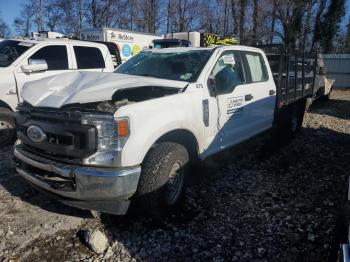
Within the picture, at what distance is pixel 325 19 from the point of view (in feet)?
117

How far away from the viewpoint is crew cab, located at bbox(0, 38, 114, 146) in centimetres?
622

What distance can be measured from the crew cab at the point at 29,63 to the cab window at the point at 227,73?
3453 millimetres

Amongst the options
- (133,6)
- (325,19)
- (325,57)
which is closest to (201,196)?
(325,57)

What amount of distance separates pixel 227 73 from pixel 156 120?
5.42ft

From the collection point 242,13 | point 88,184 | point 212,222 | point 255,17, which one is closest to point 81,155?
point 88,184

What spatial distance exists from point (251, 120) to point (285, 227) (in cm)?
191

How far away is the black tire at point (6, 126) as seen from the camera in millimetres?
6152

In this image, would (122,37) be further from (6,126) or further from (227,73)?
(227,73)

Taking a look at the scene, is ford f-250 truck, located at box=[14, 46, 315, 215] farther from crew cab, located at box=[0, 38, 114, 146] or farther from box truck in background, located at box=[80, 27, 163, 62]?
box truck in background, located at box=[80, 27, 163, 62]

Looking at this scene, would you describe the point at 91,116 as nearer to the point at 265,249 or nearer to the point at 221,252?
the point at 221,252

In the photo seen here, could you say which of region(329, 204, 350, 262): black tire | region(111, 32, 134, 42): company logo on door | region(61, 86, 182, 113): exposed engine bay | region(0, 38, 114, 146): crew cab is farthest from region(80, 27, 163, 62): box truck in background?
region(329, 204, 350, 262): black tire

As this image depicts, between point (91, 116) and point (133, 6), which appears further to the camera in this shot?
point (133, 6)

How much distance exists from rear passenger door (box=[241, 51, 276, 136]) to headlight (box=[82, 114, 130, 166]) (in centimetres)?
239

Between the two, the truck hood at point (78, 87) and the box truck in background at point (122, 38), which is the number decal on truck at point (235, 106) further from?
the box truck in background at point (122, 38)
